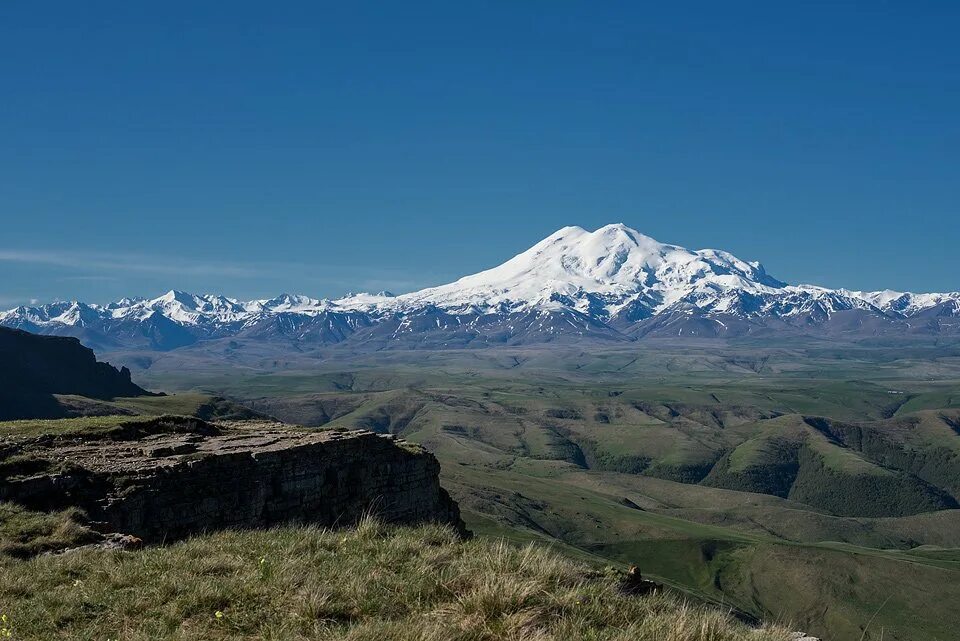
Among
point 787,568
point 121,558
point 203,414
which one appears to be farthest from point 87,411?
point 121,558

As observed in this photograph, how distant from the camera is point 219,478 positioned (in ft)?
81.6

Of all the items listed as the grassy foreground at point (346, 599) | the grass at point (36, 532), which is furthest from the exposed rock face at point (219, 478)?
the grassy foreground at point (346, 599)

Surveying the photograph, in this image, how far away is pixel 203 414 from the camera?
599ft

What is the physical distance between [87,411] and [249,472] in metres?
160

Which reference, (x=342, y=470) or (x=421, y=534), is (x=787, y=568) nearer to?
(x=342, y=470)

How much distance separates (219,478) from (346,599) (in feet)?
52.9

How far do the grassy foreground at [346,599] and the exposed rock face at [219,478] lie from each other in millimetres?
5400

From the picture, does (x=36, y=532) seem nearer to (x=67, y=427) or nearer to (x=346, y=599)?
(x=346, y=599)

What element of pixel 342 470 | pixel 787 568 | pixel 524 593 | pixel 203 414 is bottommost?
pixel 787 568

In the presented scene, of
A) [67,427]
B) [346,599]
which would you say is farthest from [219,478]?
[346,599]

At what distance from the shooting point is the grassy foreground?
9.39 meters

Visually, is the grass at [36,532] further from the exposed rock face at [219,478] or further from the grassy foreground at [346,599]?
the grassy foreground at [346,599]

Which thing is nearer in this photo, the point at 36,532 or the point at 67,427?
the point at 36,532

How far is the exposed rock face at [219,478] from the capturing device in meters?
22.1
